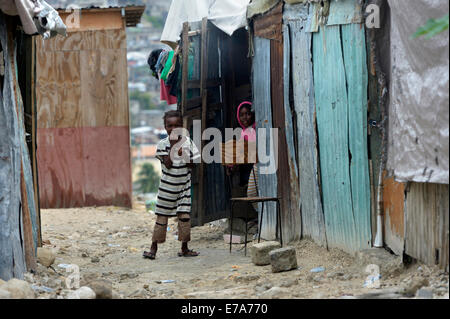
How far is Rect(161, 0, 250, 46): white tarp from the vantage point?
870 centimetres

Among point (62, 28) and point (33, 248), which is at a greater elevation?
point (62, 28)

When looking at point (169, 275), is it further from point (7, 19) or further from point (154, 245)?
point (7, 19)

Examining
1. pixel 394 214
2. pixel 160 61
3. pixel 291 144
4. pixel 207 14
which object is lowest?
pixel 394 214

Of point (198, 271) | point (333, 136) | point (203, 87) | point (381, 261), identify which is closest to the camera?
point (381, 261)

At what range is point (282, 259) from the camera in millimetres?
6230

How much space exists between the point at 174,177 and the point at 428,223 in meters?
3.54

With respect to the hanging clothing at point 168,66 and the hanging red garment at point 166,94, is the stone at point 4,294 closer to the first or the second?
the hanging clothing at point 168,66

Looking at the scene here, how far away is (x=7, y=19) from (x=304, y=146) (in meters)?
3.26

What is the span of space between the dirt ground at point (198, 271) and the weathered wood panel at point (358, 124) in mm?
437

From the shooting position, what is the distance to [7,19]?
Answer: 591cm

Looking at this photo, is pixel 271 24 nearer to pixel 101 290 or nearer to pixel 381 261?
pixel 381 261

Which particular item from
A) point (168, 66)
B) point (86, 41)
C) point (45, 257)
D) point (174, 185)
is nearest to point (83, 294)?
point (45, 257)

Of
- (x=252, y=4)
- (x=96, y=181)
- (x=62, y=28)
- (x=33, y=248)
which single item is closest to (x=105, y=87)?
(x=96, y=181)

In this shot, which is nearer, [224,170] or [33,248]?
[33,248]
